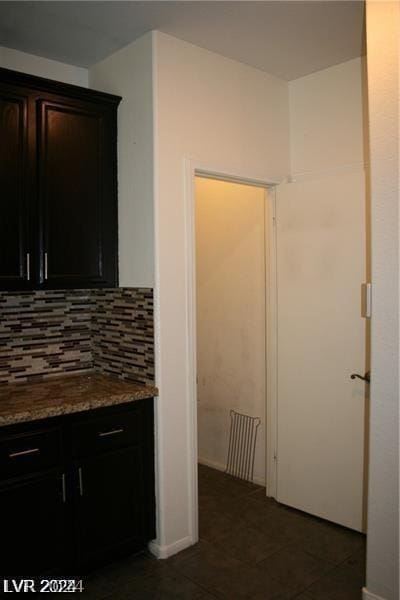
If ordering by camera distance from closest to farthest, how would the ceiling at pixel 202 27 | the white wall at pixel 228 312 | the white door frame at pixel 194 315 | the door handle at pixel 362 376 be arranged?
the ceiling at pixel 202 27 → the white door frame at pixel 194 315 → the door handle at pixel 362 376 → the white wall at pixel 228 312

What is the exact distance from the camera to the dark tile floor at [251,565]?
94.4 inches

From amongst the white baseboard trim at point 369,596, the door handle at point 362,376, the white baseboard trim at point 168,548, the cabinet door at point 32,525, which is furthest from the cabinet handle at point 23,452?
the door handle at point 362,376

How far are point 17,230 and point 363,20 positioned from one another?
Result: 2.03m

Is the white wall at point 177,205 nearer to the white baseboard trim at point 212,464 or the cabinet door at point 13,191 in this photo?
the cabinet door at point 13,191

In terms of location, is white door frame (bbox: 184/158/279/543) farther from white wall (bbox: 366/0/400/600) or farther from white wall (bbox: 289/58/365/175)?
white wall (bbox: 366/0/400/600)

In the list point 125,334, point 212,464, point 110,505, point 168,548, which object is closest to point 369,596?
point 168,548

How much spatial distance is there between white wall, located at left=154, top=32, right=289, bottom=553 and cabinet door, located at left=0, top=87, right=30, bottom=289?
0.66m

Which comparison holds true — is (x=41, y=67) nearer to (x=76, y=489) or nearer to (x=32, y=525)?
(x=76, y=489)

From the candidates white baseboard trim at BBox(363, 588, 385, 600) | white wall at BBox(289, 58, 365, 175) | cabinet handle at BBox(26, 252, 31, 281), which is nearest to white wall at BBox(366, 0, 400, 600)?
white baseboard trim at BBox(363, 588, 385, 600)

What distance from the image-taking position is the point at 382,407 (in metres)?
2.15

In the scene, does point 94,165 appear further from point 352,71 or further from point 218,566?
point 218,566

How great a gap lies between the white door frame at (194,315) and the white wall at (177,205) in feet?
0.07

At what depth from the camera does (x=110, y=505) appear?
8.36 ft

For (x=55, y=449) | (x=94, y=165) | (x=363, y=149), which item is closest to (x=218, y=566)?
(x=55, y=449)
